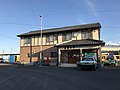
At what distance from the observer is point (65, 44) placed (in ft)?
134

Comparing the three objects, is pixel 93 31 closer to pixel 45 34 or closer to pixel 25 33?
pixel 45 34

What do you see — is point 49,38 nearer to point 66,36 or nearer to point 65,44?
point 66,36

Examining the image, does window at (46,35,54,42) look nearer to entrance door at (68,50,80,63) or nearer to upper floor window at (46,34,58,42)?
upper floor window at (46,34,58,42)

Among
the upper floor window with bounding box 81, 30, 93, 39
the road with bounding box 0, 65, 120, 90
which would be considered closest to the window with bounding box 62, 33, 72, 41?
the upper floor window with bounding box 81, 30, 93, 39

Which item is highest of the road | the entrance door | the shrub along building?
the shrub along building

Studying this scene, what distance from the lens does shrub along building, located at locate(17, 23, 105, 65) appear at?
128ft

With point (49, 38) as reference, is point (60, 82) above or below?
below

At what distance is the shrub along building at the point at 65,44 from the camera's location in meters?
39.0

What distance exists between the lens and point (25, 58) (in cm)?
5244

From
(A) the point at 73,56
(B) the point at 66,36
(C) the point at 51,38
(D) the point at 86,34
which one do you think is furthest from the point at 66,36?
(D) the point at 86,34

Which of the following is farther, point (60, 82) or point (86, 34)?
point (86, 34)

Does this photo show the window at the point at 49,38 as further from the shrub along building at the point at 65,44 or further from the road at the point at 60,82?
the road at the point at 60,82

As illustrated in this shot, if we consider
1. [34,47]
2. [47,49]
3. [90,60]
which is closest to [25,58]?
[34,47]

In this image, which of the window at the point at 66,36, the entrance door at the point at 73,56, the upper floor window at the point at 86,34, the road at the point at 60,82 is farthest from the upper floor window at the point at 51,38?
the road at the point at 60,82
